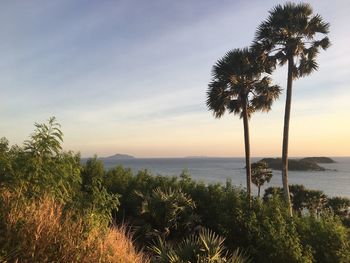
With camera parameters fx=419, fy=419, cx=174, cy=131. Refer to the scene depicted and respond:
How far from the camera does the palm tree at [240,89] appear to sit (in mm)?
24562

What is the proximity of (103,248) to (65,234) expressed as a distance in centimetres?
62

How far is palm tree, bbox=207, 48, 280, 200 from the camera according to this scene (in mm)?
24562

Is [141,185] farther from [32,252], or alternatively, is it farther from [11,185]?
[32,252]

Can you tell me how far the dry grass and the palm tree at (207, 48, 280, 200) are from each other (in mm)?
18522

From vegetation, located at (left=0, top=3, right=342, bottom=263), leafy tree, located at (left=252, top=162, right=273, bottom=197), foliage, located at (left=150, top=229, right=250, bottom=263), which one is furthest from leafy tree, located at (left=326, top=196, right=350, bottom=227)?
foliage, located at (left=150, top=229, right=250, bottom=263)

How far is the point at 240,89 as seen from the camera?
24938 millimetres

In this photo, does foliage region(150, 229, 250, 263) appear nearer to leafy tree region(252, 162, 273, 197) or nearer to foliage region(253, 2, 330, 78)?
foliage region(253, 2, 330, 78)

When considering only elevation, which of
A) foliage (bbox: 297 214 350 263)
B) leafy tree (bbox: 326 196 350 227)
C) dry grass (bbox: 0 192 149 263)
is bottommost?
leafy tree (bbox: 326 196 350 227)

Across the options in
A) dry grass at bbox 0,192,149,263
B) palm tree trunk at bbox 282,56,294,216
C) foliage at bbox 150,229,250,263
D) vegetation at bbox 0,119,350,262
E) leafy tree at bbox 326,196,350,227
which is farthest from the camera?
leafy tree at bbox 326,196,350,227

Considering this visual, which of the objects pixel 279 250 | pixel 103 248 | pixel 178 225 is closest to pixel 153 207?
pixel 178 225

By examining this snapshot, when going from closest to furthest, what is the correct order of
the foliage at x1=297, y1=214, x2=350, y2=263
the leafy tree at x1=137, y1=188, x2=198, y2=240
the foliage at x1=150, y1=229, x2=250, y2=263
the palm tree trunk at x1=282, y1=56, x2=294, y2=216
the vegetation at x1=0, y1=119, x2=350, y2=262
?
the vegetation at x1=0, y1=119, x2=350, y2=262
the foliage at x1=150, y1=229, x2=250, y2=263
the foliage at x1=297, y1=214, x2=350, y2=263
the leafy tree at x1=137, y1=188, x2=198, y2=240
the palm tree trunk at x1=282, y1=56, x2=294, y2=216

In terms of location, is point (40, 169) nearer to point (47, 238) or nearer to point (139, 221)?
point (47, 238)

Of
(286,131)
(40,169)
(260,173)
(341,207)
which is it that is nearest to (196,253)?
(40,169)

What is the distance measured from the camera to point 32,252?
566 centimetres
